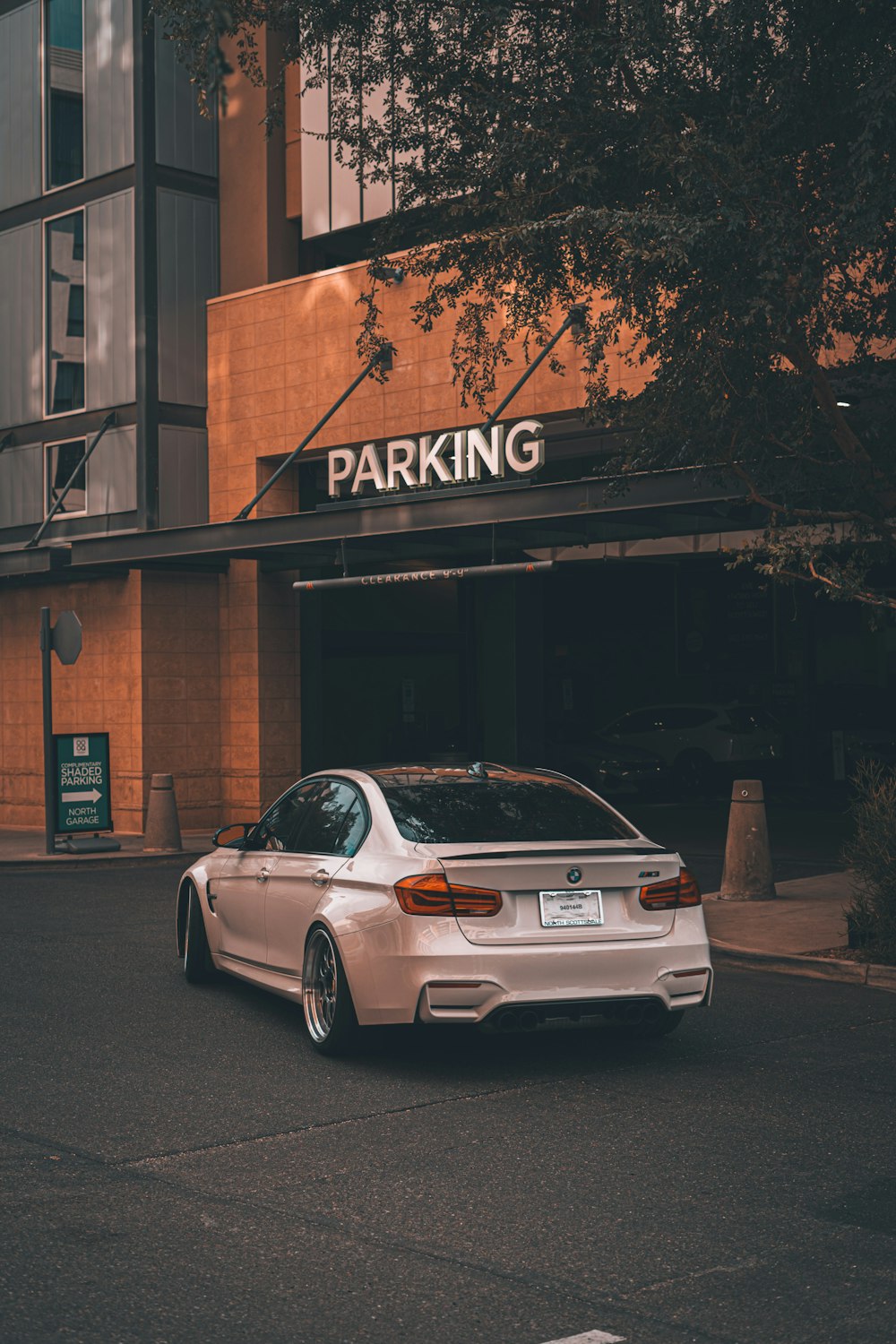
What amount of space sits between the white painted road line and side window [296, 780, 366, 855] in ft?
13.1

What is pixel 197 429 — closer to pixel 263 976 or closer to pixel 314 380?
pixel 314 380

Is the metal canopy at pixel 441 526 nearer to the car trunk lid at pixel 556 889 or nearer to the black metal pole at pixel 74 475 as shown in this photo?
the black metal pole at pixel 74 475

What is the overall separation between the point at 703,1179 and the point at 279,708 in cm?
1825

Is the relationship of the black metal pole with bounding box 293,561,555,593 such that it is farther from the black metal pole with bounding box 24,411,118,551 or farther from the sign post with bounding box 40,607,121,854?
the black metal pole with bounding box 24,411,118,551

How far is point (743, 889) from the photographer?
1387 cm

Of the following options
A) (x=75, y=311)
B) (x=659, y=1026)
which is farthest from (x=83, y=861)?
(x=659, y=1026)

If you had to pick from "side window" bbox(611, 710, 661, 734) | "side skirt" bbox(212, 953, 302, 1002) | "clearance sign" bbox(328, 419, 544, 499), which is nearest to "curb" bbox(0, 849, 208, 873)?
"clearance sign" bbox(328, 419, 544, 499)

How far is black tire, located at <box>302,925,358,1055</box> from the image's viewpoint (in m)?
7.73

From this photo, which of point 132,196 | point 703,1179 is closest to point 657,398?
point 703,1179

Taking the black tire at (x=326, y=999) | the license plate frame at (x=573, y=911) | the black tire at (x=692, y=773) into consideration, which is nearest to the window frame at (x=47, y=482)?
the black tire at (x=692, y=773)

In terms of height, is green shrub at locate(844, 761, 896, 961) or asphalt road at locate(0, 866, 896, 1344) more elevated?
green shrub at locate(844, 761, 896, 961)

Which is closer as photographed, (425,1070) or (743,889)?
(425,1070)

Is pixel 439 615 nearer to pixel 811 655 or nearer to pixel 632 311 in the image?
pixel 811 655

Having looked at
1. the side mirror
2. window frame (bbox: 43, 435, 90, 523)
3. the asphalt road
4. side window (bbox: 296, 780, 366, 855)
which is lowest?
the asphalt road
